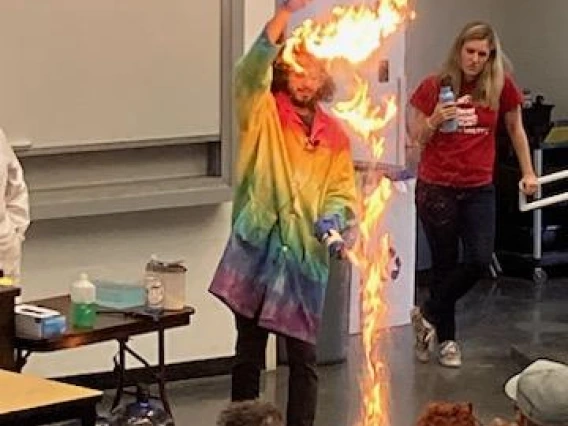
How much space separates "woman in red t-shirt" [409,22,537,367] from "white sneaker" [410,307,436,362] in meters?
0.30

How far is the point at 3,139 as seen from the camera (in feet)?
19.5

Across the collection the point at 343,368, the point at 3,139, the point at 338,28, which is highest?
the point at 338,28

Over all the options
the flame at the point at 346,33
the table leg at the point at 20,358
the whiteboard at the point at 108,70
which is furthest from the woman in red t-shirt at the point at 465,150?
the table leg at the point at 20,358

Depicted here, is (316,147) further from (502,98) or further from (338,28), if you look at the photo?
(502,98)

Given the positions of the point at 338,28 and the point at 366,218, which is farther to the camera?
the point at 366,218

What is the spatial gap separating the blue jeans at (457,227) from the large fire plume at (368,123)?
247 millimetres

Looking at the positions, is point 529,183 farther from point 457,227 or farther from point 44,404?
point 44,404

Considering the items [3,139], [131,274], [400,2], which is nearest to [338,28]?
[400,2]

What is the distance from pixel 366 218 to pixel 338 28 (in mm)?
1515

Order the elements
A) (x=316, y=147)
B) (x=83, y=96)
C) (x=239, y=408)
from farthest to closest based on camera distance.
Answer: (x=83, y=96), (x=316, y=147), (x=239, y=408)

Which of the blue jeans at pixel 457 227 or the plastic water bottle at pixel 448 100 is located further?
the blue jeans at pixel 457 227

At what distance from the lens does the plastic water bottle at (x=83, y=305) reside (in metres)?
5.53

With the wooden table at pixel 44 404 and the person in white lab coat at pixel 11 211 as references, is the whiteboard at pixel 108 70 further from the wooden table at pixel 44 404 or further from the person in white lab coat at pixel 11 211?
the wooden table at pixel 44 404

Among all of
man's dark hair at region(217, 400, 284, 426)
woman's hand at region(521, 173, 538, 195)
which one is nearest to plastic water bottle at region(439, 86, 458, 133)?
woman's hand at region(521, 173, 538, 195)
